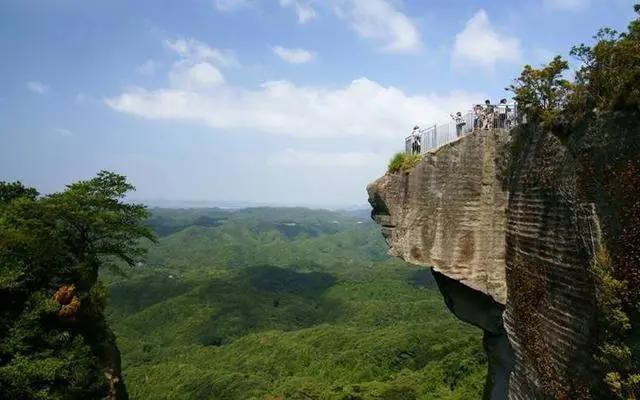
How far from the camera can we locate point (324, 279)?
17038 centimetres

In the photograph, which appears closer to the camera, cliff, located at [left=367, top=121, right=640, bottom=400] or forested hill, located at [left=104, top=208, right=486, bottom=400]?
cliff, located at [left=367, top=121, right=640, bottom=400]

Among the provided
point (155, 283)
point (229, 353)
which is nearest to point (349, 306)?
point (229, 353)

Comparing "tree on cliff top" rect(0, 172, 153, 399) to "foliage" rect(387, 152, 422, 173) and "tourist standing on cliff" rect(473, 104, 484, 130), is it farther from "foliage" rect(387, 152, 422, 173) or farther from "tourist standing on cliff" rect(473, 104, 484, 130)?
"tourist standing on cliff" rect(473, 104, 484, 130)

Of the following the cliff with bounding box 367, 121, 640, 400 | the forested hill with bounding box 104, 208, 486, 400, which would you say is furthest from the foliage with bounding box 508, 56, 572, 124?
the forested hill with bounding box 104, 208, 486, 400

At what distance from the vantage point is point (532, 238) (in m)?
10.9

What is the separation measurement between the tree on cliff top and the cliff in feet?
45.4

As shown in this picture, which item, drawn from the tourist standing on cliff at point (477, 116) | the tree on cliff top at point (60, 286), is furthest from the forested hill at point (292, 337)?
the tourist standing on cliff at point (477, 116)

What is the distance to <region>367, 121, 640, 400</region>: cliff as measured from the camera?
8.28 meters

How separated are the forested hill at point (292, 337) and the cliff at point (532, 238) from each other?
21.6 meters

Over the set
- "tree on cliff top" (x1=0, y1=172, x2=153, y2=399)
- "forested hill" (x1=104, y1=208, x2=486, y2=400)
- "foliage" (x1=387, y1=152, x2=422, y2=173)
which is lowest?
"forested hill" (x1=104, y1=208, x2=486, y2=400)

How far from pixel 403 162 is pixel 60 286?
1556cm

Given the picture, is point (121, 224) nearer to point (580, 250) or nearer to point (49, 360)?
point (49, 360)

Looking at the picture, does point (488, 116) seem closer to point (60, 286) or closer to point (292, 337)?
point (60, 286)

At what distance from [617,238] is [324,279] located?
164 m
